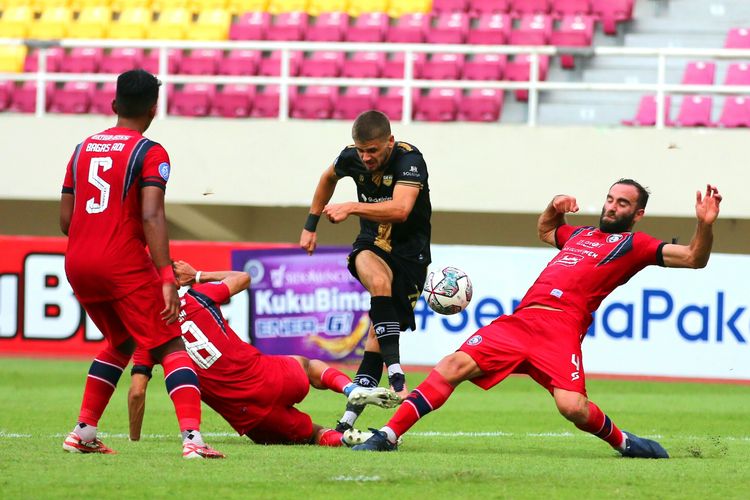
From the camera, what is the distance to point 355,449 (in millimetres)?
7082

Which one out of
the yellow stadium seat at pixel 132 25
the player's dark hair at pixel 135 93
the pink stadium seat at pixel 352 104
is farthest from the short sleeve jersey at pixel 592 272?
the yellow stadium seat at pixel 132 25

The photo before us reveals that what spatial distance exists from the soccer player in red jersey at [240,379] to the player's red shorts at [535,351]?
1.92 ft

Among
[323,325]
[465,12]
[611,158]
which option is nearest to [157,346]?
[323,325]

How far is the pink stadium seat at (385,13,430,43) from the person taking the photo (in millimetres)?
19500

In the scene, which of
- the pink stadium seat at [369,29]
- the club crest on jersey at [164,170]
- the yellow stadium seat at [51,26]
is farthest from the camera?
the yellow stadium seat at [51,26]

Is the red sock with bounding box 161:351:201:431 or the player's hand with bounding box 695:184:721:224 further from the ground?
the player's hand with bounding box 695:184:721:224

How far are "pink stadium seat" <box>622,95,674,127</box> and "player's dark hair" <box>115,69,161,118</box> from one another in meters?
11.8

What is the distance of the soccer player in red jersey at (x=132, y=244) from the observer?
6.45m

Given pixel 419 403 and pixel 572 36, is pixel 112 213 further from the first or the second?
pixel 572 36

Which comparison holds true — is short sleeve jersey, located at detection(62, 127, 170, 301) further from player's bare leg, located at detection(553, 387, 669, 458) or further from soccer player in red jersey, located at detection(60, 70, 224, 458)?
player's bare leg, located at detection(553, 387, 669, 458)

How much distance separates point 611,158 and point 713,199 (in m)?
10.3

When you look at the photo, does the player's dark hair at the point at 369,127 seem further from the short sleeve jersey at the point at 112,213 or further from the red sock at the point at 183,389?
the red sock at the point at 183,389

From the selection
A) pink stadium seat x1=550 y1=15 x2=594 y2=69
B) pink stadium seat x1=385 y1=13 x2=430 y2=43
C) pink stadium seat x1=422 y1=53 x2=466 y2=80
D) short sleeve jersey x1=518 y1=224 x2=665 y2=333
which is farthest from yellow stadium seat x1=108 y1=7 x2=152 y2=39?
short sleeve jersey x1=518 y1=224 x2=665 y2=333

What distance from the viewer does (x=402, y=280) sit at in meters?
8.32
